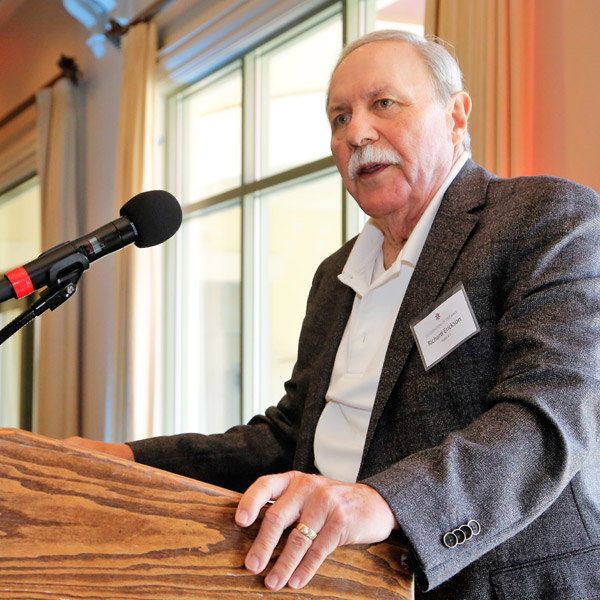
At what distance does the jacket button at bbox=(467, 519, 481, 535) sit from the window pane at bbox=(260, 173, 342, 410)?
3.63 metres

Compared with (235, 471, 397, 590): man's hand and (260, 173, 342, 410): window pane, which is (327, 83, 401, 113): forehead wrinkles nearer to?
(235, 471, 397, 590): man's hand

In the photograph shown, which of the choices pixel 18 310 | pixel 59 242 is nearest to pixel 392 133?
pixel 59 242

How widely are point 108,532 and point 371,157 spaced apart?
1.12m

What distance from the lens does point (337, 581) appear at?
749 mm

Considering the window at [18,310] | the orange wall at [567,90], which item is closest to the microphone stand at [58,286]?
the orange wall at [567,90]

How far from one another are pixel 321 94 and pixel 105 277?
2547 millimetres

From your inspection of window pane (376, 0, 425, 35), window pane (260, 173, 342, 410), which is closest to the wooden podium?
window pane (376, 0, 425, 35)

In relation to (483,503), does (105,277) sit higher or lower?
higher

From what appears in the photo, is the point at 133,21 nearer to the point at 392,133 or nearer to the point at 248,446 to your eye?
the point at 392,133

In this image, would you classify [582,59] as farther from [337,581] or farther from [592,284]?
[337,581]

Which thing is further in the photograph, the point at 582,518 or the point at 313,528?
the point at 582,518

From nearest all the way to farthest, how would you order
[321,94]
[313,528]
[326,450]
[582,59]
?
[313,528] → [326,450] → [582,59] → [321,94]

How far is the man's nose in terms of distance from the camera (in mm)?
1625

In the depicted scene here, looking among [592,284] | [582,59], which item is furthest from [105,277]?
[592,284]
